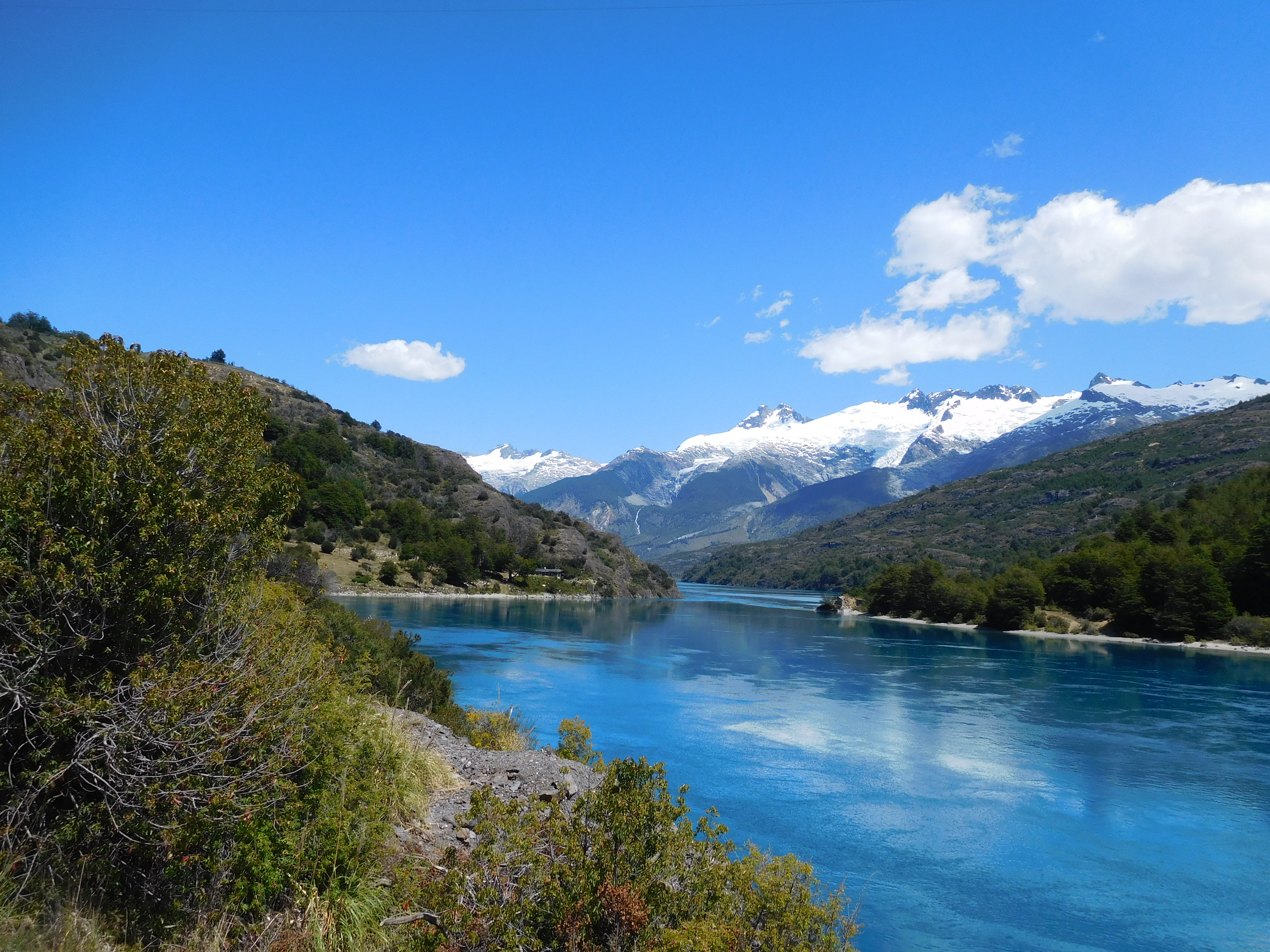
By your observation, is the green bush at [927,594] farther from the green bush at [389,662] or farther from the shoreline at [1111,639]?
the green bush at [389,662]

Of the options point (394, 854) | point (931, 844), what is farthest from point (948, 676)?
point (394, 854)

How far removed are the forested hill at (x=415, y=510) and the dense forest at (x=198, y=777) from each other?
202 ft

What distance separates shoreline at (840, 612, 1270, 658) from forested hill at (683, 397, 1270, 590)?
28.4m

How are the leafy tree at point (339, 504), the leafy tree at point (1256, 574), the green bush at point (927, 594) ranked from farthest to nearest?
1. the green bush at point (927, 594)
2. the leafy tree at point (339, 504)
3. the leafy tree at point (1256, 574)

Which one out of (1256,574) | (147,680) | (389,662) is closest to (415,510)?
(389,662)

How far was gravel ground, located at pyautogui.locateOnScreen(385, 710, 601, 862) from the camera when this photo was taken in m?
8.99

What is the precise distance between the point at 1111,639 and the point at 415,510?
76322 millimetres

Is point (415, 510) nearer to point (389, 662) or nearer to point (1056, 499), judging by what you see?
point (389, 662)

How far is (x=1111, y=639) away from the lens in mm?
73250

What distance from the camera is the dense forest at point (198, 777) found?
5535 millimetres

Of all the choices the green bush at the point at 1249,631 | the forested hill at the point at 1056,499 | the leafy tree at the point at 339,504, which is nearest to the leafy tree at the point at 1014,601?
the green bush at the point at 1249,631

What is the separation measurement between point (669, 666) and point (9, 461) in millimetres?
43218

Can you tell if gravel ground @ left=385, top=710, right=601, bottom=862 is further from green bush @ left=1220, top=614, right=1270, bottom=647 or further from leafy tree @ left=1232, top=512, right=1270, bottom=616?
leafy tree @ left=1232, top=512, right=1270, bottom=616

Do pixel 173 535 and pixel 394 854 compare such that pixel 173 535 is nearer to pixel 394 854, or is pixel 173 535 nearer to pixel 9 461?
pixel 9 461
